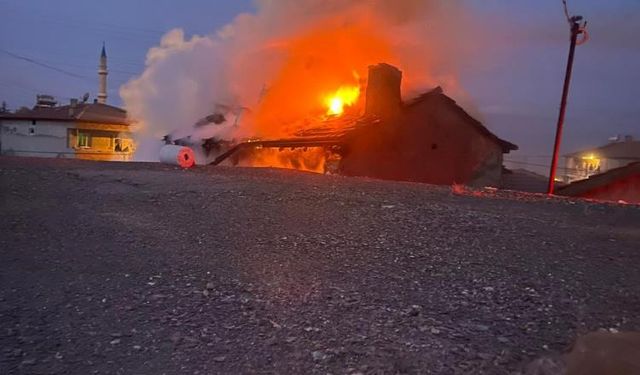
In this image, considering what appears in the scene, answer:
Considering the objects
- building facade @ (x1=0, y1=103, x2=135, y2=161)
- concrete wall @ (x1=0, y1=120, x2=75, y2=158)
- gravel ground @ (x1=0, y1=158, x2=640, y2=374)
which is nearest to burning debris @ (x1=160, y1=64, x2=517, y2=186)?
gravel ground @ (x1=0, y1=158, x2=640, y2=374)

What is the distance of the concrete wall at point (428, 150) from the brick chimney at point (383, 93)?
47 centimetres

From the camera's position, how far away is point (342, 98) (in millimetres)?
21656

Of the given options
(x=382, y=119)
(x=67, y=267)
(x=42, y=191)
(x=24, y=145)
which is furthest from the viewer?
(x=24, y=145)

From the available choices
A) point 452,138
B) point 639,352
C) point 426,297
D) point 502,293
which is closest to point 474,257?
point 502,293

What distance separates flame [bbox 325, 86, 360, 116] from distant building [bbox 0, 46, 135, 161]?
25523 millimetres

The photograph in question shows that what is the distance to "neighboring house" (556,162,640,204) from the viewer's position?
1992cm

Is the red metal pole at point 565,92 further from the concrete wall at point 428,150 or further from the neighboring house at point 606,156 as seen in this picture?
the neighboring house at point 606,156

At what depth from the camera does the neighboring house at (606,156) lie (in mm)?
46188

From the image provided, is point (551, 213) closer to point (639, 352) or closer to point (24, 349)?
point (639, 352)

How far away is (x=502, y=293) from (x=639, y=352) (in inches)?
46.9

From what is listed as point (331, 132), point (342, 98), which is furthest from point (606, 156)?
point (331, 132)

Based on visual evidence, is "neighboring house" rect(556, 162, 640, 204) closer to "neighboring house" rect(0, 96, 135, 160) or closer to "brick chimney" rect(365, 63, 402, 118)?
"brick chimney" rect(365, 63, 402, 118)

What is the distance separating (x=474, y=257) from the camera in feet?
17.6

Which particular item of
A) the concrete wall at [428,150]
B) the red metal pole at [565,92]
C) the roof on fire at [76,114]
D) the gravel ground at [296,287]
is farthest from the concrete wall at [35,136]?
the gravel ground at [296,287]
